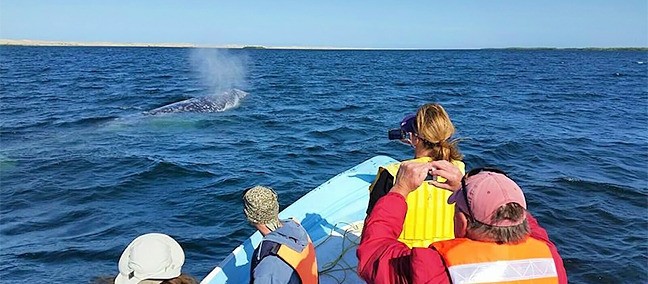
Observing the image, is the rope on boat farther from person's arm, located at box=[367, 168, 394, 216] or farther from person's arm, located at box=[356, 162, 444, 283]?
person's arm, located at box=[356, 162, 444, 283]

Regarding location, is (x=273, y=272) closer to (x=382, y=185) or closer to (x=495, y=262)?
(x=382, y=185)

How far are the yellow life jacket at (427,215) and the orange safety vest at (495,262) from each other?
4.90 feet

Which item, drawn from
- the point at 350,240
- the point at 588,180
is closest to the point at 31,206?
the point at 350,240

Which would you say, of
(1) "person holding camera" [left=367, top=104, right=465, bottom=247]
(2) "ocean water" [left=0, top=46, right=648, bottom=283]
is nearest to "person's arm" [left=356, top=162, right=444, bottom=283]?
(1) "person holding camera" [left=367, top=104, right=465, bottom=247]

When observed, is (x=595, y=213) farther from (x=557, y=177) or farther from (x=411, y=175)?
(x=411, y=175)

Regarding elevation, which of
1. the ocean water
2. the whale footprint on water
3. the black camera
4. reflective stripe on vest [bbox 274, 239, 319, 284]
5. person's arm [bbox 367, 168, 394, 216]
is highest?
the black camera

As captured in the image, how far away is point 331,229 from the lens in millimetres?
6641

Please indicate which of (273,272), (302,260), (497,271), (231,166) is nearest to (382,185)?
(302,260)

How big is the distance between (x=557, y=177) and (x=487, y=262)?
36.7ft

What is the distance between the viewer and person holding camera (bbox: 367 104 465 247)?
3934 mm

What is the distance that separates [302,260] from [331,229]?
2.81 meters

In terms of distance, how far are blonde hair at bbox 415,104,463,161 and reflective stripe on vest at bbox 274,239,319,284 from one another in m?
1.24

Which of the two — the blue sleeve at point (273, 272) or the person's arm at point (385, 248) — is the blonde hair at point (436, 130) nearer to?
the person's arm at point (385, 248)

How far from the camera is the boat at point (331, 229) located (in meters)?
5.43
